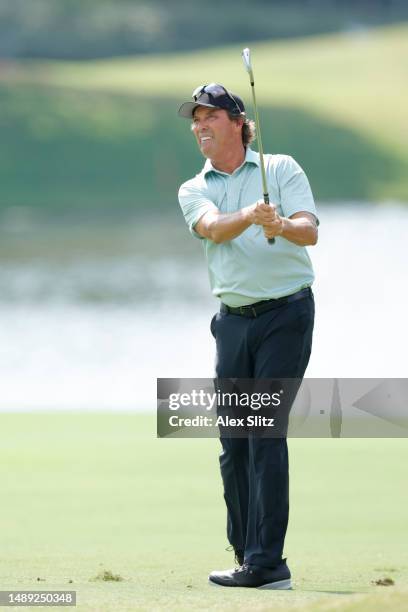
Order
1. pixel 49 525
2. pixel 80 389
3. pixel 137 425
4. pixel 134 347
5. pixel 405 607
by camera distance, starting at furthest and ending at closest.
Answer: pixel 134 347
pixel 80 389
pixel 137 425
pixel 49 525
pixel 405 607

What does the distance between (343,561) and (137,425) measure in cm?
514

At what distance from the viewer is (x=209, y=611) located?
495 centimetres

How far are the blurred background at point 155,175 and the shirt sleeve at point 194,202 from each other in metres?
7.73

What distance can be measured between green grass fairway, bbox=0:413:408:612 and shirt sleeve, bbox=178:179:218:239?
1230 mm

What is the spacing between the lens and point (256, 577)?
5.73 m

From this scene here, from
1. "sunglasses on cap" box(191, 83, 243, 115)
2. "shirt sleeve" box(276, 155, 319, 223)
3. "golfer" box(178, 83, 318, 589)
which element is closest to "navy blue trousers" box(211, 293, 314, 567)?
"golfer" box(178, 83, 318, 589)

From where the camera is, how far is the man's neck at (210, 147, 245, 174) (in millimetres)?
5945

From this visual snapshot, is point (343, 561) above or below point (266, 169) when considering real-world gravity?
below

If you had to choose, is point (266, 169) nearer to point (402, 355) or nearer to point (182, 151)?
point (402, 355)

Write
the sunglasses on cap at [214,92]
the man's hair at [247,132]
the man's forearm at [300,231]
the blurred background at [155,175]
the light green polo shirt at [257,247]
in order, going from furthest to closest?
the blurred background at [155,175], the man's hair at [247,132], the sunglasses on cap at [214,92], the light green polo shirt at [257,247], the man's forearm at [300,231]

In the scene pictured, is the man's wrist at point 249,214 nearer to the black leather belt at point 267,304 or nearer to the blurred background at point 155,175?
the black leather belt at point 267,304

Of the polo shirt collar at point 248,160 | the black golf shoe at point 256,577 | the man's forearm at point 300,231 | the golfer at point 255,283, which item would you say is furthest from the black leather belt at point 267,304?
the black golf shoe at point 256,577

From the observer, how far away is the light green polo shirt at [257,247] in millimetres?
5770

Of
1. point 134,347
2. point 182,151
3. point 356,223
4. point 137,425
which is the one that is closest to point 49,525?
point 137,425
